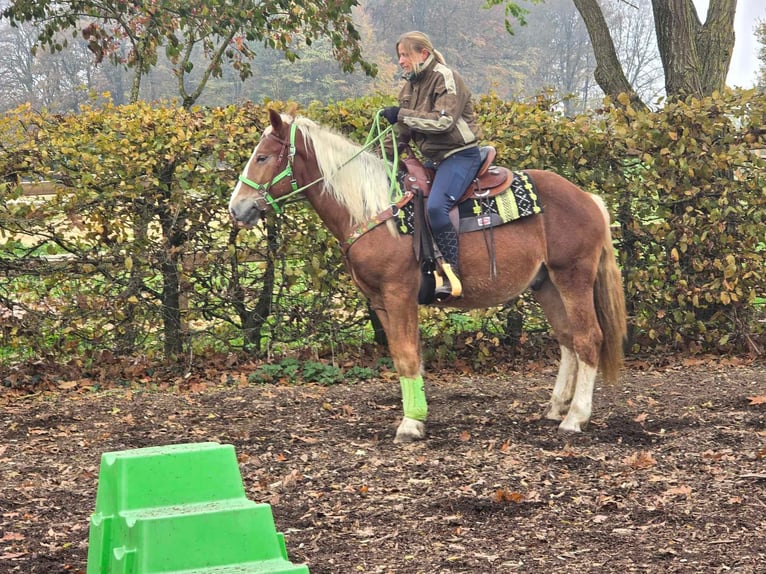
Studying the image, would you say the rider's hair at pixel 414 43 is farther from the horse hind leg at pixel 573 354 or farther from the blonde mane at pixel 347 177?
the horse hind leg at pixel 573 354

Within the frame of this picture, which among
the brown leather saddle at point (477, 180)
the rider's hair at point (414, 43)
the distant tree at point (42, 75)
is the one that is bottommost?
the brown leather saddle at point (477, 180)

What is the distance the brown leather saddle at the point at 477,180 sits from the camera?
6.63m

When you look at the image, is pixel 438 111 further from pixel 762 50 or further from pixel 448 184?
pixel 762 50

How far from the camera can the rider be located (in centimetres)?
630

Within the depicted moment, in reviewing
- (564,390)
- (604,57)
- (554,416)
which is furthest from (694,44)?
(554,416)

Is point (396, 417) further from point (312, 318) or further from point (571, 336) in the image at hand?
point (312, 318)

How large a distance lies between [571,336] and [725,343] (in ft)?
11.9

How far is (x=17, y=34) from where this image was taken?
5016 cm

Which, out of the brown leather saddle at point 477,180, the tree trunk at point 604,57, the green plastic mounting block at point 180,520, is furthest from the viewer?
the tree trunk at point 604,57

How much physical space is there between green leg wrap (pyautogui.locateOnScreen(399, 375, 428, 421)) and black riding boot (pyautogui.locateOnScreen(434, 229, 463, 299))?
2.10 feet

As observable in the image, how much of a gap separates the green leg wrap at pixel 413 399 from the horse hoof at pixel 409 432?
0.12 feet

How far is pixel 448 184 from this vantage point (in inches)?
254

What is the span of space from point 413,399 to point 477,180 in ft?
5.19

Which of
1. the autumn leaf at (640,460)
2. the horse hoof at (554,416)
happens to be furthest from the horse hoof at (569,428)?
the autumn leaf at (640,460)
